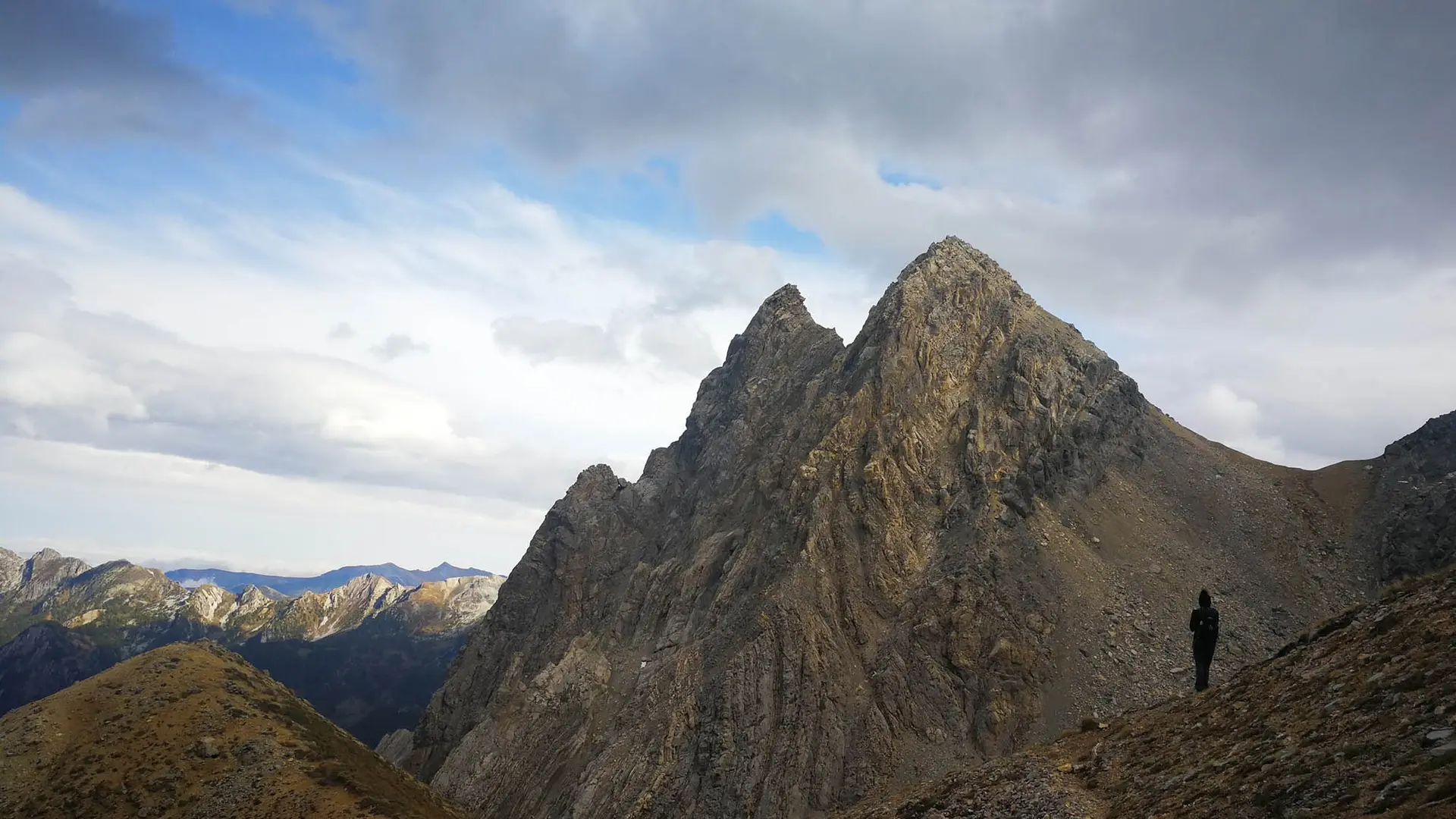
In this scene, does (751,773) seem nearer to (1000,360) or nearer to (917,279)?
(1000,360)

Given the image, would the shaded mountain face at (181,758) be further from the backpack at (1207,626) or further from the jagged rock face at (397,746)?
the backpack at (1207,626)

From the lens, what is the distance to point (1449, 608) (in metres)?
19.1

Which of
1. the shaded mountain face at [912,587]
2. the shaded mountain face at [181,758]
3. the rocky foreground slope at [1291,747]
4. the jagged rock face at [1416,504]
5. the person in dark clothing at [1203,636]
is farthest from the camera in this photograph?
the shaded mountain face at [912,587]

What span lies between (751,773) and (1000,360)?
5306 cm

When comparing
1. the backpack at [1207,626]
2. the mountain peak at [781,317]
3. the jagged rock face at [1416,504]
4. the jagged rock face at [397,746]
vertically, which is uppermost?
the mountain peak at [781,317]

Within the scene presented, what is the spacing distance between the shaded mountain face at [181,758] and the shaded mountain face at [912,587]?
19.4 meters

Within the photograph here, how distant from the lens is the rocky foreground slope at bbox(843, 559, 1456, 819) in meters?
13.7

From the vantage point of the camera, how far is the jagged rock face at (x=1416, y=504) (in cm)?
6450

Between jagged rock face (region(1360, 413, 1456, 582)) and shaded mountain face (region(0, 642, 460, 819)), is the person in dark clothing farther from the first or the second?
shaded mountain face (region(0, 642, 460, 819))

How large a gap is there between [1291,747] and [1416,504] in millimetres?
71303

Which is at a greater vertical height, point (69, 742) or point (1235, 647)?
point (1235, 647)

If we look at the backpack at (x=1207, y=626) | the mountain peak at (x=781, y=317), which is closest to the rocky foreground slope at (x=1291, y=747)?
the backpack at (x=1207, y=626)

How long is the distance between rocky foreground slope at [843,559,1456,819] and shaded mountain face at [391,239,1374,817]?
4097 cm

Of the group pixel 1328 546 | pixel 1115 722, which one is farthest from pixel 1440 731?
pixel 1328 546
